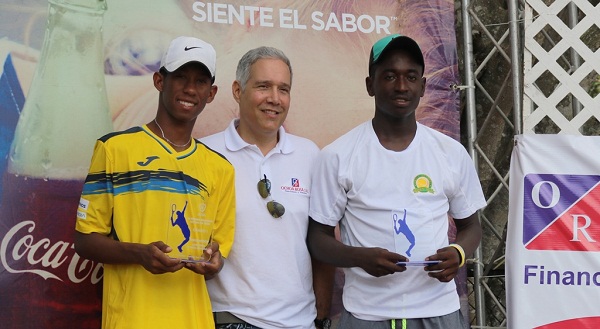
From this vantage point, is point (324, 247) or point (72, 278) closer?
point (324, 247)

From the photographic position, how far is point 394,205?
2941 millimetres

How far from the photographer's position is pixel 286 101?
318cm

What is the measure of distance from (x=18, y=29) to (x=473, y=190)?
79.9 inches

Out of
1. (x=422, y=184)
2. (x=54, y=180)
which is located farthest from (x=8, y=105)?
(x=422, y=184)

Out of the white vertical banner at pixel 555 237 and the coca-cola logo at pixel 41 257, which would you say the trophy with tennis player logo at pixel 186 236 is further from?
the white vertical banner at pixel 555 237

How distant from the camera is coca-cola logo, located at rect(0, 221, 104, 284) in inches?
133

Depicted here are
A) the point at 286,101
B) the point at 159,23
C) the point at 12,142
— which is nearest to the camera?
the point at 286,101

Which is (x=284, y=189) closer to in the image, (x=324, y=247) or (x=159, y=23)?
(x=324, y=247)

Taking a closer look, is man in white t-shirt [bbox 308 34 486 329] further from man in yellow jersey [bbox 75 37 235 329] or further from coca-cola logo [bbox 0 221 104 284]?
coca-cola logo [bbox 0 221 104 284]

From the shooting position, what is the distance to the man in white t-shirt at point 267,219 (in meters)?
2.99

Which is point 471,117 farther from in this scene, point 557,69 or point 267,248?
point 267,248

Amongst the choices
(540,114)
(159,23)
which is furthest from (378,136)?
(159,23)

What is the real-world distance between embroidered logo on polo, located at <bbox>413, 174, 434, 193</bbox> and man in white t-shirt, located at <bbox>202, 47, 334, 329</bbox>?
46 cm

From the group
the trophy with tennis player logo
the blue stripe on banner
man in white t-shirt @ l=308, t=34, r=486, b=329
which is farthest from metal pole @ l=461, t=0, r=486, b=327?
the blue stripe on banner
